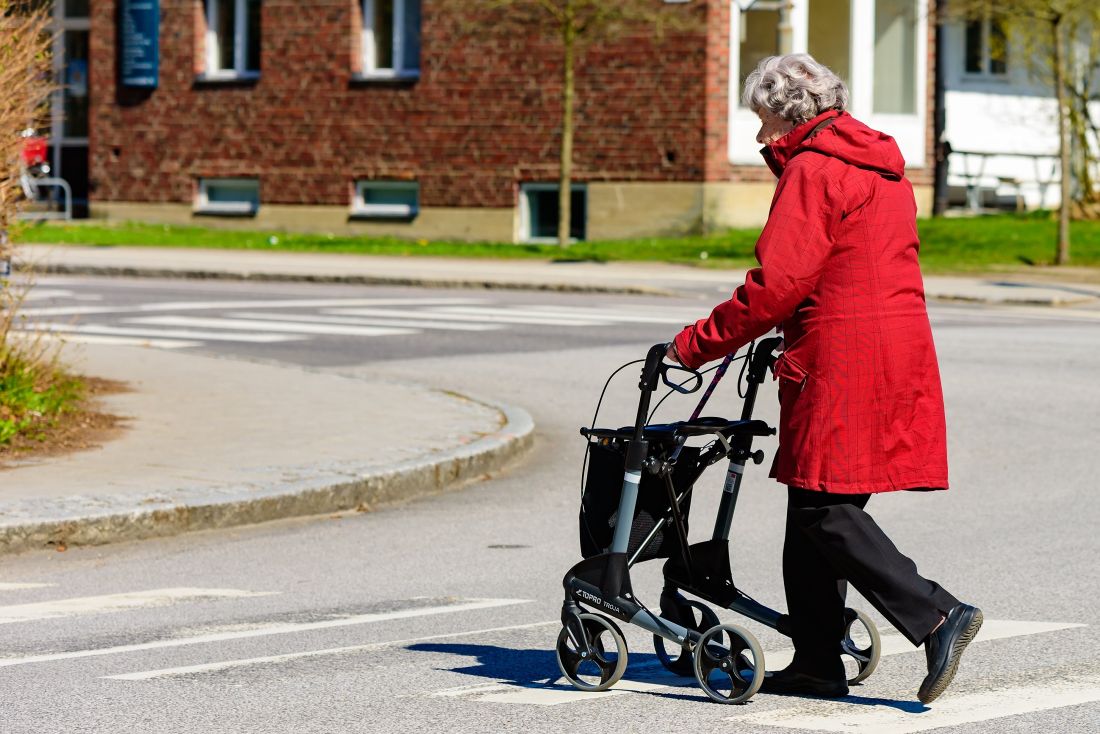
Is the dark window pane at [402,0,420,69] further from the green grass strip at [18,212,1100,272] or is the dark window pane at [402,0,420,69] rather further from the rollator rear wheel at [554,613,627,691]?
the rollator rear wheel at [554,613,627,691]

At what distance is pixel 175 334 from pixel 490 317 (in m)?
3.53

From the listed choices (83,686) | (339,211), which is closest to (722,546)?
(83,686)

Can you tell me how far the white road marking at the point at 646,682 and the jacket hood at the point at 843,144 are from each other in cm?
158

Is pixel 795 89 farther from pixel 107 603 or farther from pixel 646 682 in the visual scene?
pixel 107 603

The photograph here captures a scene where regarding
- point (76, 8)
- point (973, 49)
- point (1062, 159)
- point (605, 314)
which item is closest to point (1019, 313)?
point (605, 314)

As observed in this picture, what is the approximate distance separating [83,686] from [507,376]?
9.36 m

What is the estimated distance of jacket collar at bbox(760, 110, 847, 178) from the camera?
5340mm

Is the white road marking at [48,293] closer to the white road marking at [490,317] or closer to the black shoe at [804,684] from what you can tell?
the white road marking at [490,317]

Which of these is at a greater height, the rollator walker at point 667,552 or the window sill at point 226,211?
the window sill at point 226,211

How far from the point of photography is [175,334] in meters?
18.0

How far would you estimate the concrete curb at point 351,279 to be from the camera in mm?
24344

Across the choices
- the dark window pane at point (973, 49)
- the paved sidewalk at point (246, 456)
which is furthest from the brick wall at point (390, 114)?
the paved sidewalk at point (246, 456)

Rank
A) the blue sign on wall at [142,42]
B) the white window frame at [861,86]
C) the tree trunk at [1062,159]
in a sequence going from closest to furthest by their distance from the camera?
the tree trunk at [1062,159] < the white window frame at [861,86] < the blue sign on wall at [142,42]

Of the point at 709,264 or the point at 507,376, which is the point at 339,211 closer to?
the point at 709,264
